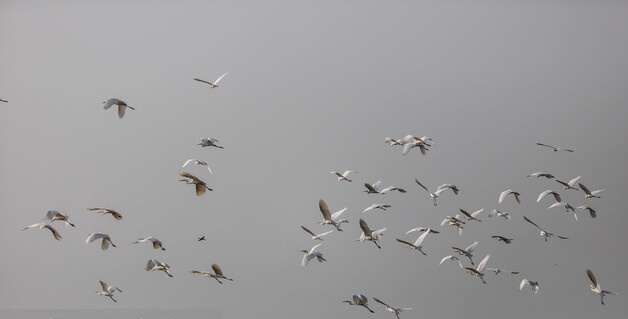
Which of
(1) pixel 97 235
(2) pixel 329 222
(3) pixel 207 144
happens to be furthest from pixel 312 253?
→ (1) pixel 97 235

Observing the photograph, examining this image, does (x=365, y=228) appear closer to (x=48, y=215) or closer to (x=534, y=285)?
(x=534, y=285)

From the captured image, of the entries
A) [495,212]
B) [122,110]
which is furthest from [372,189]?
[122,110]

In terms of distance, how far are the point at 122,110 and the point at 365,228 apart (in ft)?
12.4

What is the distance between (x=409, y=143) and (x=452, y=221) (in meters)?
1.40

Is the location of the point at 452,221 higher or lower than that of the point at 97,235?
lower

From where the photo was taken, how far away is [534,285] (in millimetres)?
14328

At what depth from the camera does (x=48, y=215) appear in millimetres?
12812

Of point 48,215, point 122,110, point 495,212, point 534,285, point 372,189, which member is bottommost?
point 534,285

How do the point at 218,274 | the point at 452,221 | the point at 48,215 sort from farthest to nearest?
the point at 452,221
the point at 218,274
the point at 48,215

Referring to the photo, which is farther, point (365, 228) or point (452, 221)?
point (452, 221)

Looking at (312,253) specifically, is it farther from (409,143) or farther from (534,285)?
(534,285)

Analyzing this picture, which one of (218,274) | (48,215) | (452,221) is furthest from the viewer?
(452,221)

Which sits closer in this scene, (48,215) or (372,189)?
(48,215)

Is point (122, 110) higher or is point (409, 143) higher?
point (122, 110)
